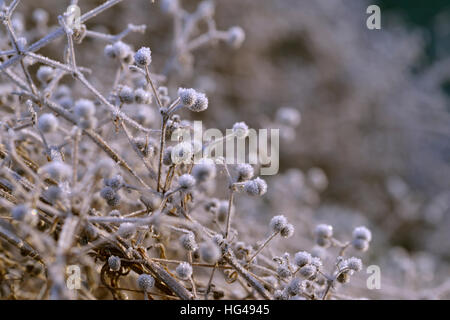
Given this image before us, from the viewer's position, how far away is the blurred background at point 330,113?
8.06 feet

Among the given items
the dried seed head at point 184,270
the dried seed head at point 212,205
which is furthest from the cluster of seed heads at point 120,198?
the dried seed head at point 212,205

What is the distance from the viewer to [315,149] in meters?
2.88

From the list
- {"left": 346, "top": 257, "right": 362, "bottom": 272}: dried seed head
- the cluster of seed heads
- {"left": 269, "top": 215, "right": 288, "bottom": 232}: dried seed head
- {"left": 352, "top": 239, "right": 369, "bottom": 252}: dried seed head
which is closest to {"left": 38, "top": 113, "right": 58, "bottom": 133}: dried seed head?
the cluster of seed heads

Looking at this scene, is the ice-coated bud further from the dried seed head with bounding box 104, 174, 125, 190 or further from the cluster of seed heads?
the dried seed head with bounding box 104, 174, 125, 190

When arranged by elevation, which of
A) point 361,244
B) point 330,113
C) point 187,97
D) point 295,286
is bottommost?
point 295,286

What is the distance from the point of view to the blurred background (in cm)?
246

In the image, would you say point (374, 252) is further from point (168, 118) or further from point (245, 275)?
point (168, 118)

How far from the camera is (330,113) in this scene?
9.75 feet

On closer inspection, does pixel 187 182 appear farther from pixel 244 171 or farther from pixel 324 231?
pixel 324 231

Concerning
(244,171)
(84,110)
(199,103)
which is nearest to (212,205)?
(244,171)

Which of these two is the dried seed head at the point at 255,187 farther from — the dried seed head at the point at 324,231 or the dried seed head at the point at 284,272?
the dried seed head at the point at 324,231

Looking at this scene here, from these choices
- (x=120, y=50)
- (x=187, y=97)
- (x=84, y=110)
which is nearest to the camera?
(x=84, y=110)

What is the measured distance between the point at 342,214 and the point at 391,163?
0.66 metres
